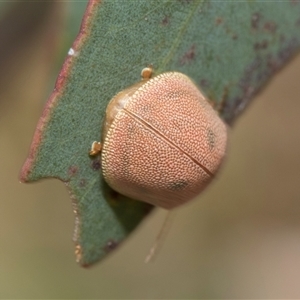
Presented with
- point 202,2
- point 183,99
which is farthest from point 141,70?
point 202,2

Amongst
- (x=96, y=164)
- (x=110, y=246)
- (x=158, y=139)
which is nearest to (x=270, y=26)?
(x=158, y=139)

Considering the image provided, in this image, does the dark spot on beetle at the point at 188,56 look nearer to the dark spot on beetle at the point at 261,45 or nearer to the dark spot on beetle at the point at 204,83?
the dark spot on beetle at the point at 204,83

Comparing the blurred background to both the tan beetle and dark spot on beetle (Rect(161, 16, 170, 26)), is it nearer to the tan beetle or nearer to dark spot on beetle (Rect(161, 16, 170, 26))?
the tan beetle

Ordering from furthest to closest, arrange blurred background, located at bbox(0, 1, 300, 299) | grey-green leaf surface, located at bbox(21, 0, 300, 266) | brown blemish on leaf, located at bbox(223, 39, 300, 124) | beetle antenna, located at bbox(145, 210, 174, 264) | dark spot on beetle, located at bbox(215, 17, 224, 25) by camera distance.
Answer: blurred background, located at bbox(0, 1, 300, 299), beetle antenna, located at bbox(145, 210, 174, 264), brown blemish on leaf, located at bbox(223, 39, 300, 124), dark spot on beetle, located at bbox(215, 17, 224, 25), grey-green leaf surface, located at bbox(21, 0, 300, 266)

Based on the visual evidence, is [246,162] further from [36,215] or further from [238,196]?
[36,215]

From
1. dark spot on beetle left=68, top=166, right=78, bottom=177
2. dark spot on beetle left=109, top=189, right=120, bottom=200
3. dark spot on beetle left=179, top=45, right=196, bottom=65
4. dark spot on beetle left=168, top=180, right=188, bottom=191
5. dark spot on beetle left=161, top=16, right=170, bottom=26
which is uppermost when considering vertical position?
dark spot on beetle left=161, top=16, right=170, bottom=26

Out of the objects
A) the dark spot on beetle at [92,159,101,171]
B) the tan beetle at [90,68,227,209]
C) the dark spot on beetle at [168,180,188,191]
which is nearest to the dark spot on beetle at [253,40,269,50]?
the tan beetle at [90,68,227,209]

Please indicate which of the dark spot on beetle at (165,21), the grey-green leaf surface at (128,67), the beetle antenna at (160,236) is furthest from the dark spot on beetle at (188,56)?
the beetle antenna at (160,236)
